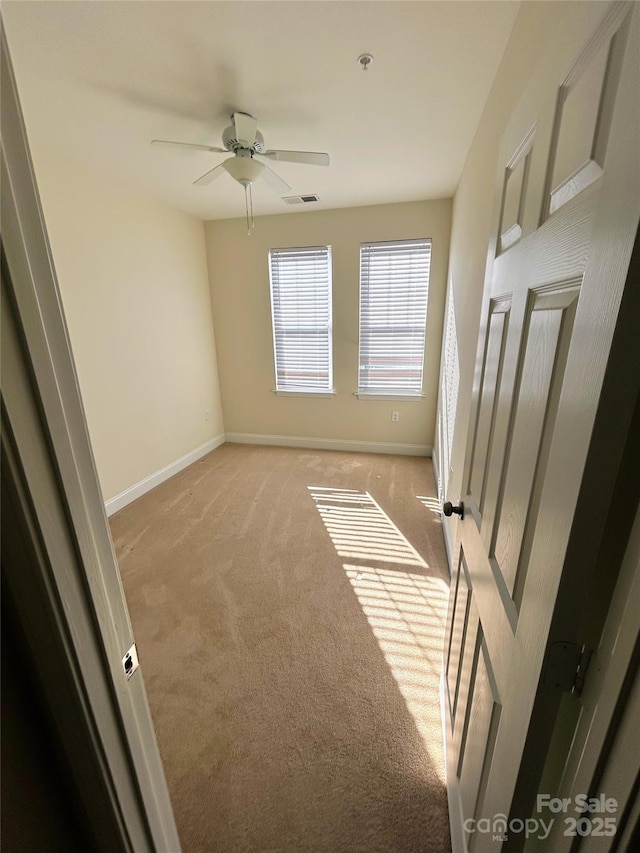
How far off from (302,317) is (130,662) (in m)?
3.67

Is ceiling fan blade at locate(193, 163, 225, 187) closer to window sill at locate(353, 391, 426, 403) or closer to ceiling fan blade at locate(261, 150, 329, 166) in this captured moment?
ceiling fan blade at locate(261, 150, 329, 166)

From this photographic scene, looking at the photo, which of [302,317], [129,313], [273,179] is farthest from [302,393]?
[273,179]

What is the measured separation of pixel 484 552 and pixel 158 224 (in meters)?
3.74

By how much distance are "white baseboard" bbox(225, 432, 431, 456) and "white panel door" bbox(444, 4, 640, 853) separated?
299cm

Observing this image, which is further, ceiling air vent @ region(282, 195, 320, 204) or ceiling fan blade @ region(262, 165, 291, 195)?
ceiling air vent @ region(282, 195, 320, 204)

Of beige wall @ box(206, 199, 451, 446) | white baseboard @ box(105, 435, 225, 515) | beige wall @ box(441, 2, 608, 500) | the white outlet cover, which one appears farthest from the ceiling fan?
white baseboard @ box(105, 435, 225, 515)

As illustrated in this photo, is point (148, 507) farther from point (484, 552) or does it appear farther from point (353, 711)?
point (484, 552)

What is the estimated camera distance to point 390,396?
388 centimetres

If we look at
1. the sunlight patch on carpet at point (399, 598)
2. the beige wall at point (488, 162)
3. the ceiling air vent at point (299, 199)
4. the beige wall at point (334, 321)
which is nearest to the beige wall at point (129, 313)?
the beige wall at point (334, 321)

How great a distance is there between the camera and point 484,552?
0.87 meters

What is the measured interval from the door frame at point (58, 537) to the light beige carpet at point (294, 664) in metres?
0.71

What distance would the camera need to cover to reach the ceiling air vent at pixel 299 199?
307 centimetres

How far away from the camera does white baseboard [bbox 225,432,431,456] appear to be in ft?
13.0

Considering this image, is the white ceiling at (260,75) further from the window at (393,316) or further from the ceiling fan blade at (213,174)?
the window at (393,316)
